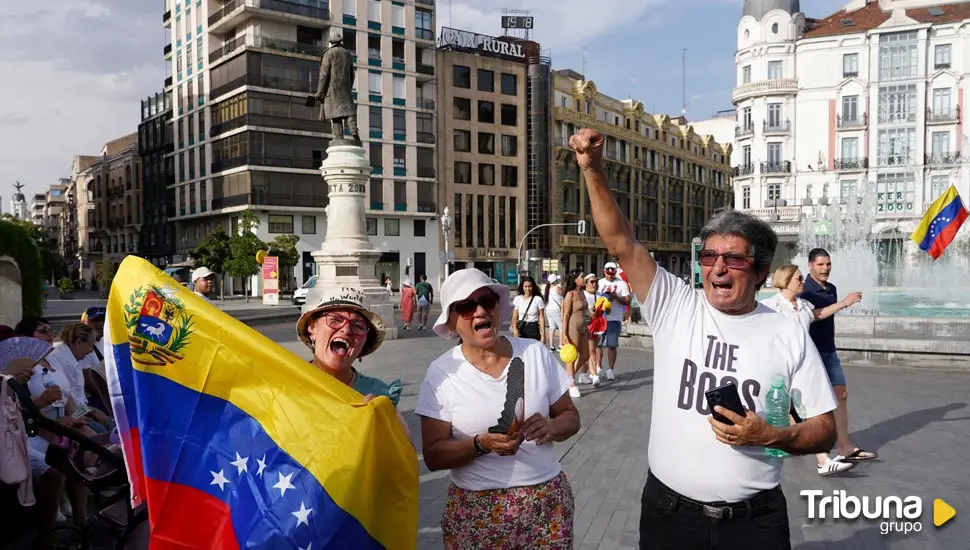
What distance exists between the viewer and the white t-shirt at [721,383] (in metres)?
2.79

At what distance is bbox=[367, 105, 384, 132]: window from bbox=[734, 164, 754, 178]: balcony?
27377 millimetres

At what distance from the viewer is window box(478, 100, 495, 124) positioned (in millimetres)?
59219

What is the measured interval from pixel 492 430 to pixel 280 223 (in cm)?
4919

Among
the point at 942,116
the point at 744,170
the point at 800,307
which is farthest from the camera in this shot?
the point at 744,170

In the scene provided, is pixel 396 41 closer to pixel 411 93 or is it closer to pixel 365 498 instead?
pixel 411 93

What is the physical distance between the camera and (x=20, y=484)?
4.50m

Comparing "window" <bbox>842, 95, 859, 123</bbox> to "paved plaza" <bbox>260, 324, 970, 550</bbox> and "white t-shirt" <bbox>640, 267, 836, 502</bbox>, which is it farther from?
"white t-shirt" <bbox>640, 267, 836, 502</bbox>

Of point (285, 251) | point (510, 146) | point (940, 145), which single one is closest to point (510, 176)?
point (510, 146)

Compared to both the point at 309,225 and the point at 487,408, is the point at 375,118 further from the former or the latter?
the point at 487,408

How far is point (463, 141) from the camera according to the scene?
2304 inches

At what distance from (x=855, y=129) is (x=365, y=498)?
57362mm

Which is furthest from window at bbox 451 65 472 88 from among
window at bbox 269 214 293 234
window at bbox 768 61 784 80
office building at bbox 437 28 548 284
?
window at bbox 768 61 784 80

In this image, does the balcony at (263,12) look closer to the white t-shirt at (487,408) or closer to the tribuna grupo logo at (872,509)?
the tribuna grupo logo at (872,509)

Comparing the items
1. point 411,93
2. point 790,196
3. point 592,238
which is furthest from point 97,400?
point 592,238
